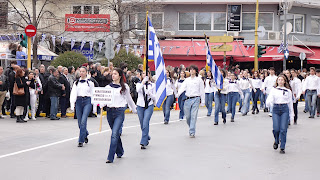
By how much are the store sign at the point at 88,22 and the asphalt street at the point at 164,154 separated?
60.5ft

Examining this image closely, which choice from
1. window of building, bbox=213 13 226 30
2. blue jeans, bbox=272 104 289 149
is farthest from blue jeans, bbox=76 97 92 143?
window of building, bbox=213 13 226 30

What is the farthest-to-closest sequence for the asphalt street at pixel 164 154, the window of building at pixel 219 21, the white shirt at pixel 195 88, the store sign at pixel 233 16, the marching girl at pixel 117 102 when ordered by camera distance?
the window of building at pixel 219 21 < the store sign at pixel 233 16 < the white shirt at pixel 195 88 < the marching girl at pixel 117 102 < the asphalt street at pixel 164 154

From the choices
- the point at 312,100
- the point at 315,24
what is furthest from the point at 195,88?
the point at 315,24

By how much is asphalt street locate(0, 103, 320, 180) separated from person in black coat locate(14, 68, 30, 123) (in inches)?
30.1

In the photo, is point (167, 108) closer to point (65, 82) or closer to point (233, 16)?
point (65, 82)

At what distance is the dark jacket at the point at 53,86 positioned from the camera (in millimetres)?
18141

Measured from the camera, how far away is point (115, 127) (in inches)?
382

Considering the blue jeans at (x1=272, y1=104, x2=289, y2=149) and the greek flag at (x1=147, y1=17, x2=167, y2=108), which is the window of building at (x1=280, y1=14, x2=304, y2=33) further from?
the greek flag at (x1=147, y1=17, x2=167, y2=108)

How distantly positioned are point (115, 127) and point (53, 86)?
8933 millimetres

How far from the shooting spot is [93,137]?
43.8 feet

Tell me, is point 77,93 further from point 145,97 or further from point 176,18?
point 176,18

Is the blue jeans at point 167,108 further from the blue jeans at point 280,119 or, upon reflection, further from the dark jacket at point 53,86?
the blue jeans at point 280,119

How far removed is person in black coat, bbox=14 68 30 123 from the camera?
17141 mm

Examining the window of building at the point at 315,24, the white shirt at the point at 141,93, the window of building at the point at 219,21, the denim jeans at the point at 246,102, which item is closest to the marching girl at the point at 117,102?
the white shirt at the point at 141,93
